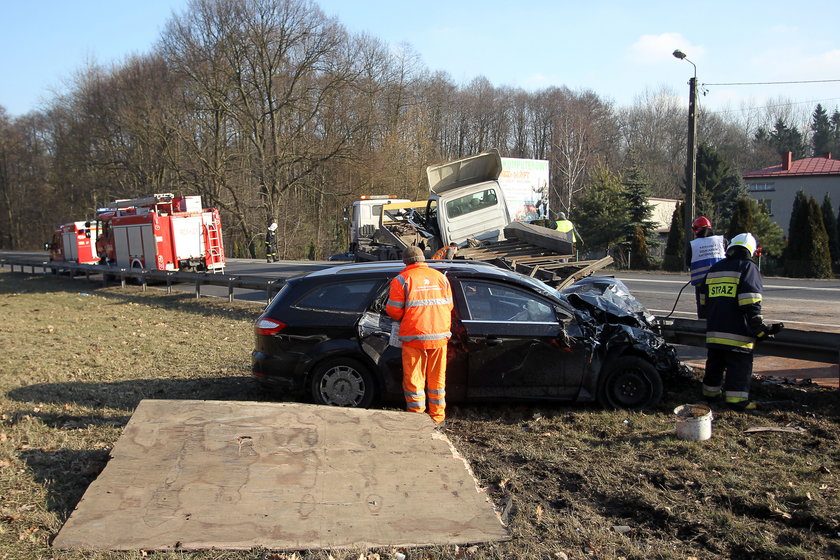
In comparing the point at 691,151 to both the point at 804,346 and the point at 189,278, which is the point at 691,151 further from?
the point at 804,346

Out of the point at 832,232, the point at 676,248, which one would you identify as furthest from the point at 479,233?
the point at 832,232

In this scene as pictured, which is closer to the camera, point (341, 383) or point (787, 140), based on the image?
point (341, 383)

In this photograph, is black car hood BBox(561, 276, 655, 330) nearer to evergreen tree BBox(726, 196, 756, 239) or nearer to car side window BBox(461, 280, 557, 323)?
car side window BBox(461, 280, 557, 323)

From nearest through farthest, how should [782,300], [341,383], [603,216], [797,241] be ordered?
[341,383] < [782,300] < [797,241] < [603,216]

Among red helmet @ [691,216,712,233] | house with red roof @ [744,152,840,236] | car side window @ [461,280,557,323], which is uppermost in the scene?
house with red roof @ [744,152,840,236]

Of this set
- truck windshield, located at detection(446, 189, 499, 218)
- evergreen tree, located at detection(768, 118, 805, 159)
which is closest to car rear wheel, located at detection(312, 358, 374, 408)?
truck windshield, located at detection(446, 189, 499, 218)

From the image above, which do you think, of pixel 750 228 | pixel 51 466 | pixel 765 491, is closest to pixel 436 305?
pixel 765 491

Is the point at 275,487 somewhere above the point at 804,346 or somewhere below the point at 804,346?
below

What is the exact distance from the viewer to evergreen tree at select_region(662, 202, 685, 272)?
1045 inches

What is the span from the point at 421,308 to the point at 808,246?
23721 mm

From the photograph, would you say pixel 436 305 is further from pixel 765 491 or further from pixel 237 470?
pixel 765 491

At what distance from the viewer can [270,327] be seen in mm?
6590

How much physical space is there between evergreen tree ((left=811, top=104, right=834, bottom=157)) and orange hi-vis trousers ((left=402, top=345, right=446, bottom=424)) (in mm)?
85242

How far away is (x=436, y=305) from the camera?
5906 millimetres
